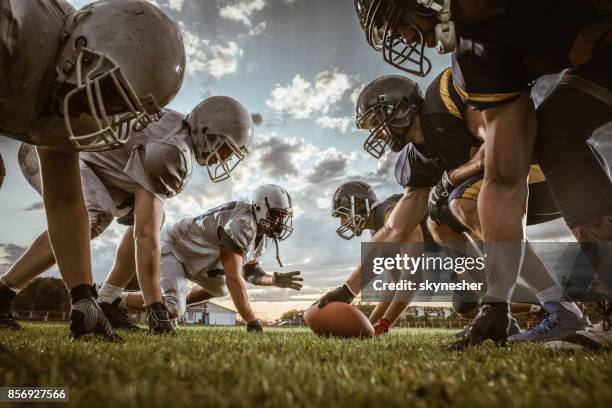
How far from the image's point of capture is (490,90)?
6.86 feet

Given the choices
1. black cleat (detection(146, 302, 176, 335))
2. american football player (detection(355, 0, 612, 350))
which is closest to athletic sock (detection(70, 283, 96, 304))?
black cleat (detection(146, 302, 176, 335))

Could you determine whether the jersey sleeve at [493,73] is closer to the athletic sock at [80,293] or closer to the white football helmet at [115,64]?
the white football helmet at [115,64]

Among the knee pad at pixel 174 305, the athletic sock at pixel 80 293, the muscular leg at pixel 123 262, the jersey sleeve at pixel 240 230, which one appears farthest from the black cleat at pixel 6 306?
the jersey sleeve at pixel 240 230

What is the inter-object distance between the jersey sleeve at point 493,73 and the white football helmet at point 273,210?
449cm

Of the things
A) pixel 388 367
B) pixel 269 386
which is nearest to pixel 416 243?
pixel 388 367

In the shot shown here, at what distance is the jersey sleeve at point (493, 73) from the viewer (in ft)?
6.79

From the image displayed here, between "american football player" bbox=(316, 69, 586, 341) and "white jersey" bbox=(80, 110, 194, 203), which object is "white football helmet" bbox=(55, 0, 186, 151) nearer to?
"white jersey" bbox=(80, 110, 194, 203)

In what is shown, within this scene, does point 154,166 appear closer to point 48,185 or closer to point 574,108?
point 48,185

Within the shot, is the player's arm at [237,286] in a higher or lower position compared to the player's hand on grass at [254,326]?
higher

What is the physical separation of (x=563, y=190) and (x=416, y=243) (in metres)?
2.92

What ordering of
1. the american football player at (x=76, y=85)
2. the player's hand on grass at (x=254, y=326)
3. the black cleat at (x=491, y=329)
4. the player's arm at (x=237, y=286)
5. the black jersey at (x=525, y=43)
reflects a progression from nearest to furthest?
the american football player at (x=76, y=85), the black cleat at (x=491, y=329), the black jersey at (x=525, y=43), the player's hand on grass at (x=254, y=326), the player's arm at (x=237, y=286)

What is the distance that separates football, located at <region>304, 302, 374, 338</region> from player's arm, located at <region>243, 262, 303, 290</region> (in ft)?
10.6

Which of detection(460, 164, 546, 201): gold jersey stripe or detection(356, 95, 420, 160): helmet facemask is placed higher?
detection(356, 95, 420, 160): helmet facemask

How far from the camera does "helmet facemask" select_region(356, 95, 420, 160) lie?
4059mm
